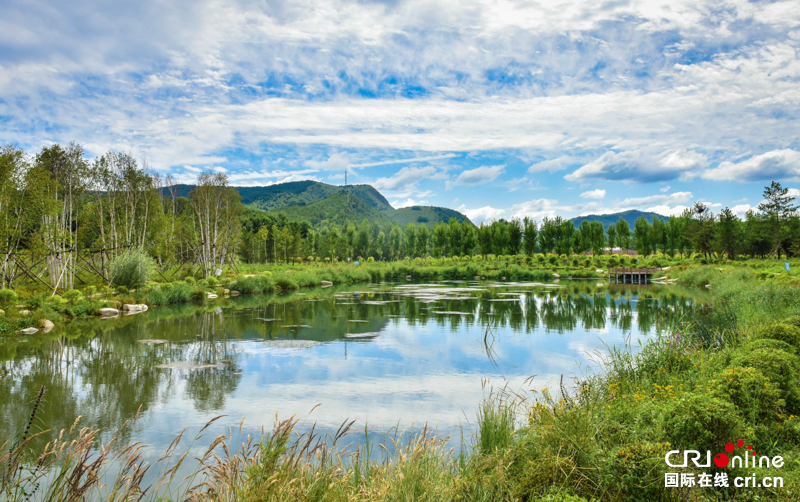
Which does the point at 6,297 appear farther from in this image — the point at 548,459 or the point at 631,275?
the point at 631,275

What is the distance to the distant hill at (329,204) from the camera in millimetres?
122625

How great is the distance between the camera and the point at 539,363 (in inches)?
381

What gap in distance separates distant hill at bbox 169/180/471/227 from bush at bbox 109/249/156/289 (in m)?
91.4

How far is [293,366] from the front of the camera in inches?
384

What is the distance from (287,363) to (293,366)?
0.37 metres

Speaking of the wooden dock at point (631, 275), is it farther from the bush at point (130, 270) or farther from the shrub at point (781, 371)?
the shrub at point (781, 371)

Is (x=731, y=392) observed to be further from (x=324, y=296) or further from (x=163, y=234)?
(x=163, y=234)

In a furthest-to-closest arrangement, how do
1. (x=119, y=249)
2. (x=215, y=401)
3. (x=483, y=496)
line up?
(x=119, y=249)
(x=215, y=401)
(x=483, y=496)

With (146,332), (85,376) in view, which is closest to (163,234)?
(146,332)

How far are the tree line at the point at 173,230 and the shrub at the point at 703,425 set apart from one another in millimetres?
19085

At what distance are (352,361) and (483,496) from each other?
23.4 feet

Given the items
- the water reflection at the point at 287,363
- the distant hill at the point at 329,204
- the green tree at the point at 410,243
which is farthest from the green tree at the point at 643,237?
the distant hill at the point at 329,204

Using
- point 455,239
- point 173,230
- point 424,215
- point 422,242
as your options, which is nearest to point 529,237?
point 455,239

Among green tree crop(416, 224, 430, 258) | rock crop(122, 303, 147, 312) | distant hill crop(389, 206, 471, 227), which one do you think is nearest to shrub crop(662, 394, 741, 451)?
rock crop(122, 303, 147, 312)
